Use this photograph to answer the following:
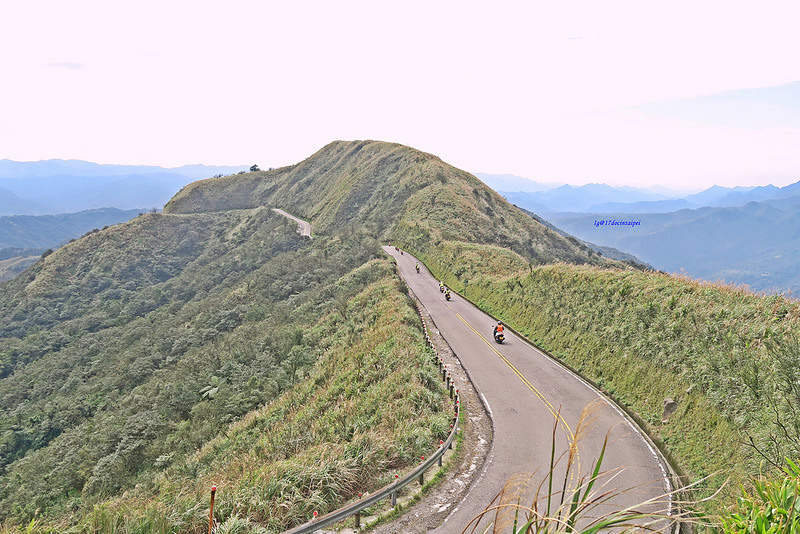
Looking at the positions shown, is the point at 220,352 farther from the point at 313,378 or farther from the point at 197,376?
the point at 313,378

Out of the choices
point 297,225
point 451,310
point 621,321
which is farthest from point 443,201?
point 621,321

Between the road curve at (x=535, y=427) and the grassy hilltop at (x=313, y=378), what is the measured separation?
108cm

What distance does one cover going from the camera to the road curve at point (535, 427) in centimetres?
1002

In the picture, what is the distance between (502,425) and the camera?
45.3ft

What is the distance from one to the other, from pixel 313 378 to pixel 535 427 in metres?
10.6

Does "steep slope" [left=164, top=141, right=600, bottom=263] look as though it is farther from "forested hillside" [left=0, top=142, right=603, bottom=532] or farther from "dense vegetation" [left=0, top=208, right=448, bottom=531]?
"dense vegetation" [left=0, top=208, right=448, bottom=531]

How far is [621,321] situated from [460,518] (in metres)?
13.0

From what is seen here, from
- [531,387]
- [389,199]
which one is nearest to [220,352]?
[531,387]

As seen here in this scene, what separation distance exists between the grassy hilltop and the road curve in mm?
1079

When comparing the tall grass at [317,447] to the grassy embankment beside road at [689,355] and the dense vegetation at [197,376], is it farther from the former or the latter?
the grassy embankment beside road at [689,355]

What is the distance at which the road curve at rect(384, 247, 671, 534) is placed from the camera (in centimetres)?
1002

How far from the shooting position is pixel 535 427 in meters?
13.6

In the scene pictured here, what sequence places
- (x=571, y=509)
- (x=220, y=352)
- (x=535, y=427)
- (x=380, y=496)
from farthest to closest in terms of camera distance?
(x=220, y=352) < (x=535, y=427) < (x=380, y=496) < (x=571, y=509)

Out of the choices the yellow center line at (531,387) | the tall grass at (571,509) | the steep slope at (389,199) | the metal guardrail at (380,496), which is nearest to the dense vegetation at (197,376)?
the metal guardrail at (380,496)
